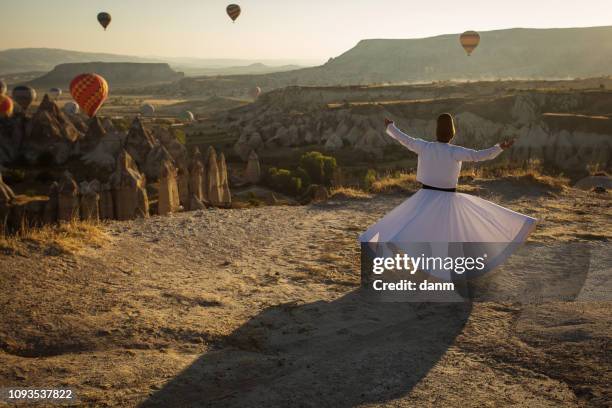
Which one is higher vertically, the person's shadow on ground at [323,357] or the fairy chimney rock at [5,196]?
the person's shadow on ground at [323,357]

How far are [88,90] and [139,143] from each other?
1583 cm

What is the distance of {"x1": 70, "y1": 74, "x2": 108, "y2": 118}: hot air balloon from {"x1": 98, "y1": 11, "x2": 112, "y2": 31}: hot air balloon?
33.8 m

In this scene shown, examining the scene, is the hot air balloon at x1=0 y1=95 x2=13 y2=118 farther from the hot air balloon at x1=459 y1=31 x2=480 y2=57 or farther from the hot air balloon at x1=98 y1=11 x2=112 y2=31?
the hot air balloon at x1=459 y1=31 x2=480 y2=57

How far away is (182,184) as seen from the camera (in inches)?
1179

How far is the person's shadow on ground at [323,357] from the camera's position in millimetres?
5285

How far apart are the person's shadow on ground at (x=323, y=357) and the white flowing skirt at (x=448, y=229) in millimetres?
752

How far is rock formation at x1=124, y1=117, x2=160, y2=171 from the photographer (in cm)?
4269

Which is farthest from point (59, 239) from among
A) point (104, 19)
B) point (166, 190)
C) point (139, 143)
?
point (104, 19)

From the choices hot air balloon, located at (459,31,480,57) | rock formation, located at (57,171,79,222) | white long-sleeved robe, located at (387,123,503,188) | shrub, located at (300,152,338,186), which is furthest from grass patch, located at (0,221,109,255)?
hot air balloon, located at (459,31,480,57)

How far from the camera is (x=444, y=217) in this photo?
23.4ft

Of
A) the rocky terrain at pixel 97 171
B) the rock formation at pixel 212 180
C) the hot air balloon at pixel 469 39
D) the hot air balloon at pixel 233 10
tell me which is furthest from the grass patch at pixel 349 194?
the hot air balloon at pixel 233 10

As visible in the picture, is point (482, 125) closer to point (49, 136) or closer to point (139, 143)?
point (139, 143)

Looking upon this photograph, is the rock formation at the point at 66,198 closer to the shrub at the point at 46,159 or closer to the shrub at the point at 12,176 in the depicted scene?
the shrub at the point at 12,176

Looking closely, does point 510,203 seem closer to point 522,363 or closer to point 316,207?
point 316,207
